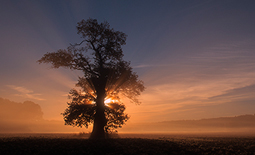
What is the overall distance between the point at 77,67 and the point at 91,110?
8.83 m

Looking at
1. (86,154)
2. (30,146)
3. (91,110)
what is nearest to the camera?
(86,154)

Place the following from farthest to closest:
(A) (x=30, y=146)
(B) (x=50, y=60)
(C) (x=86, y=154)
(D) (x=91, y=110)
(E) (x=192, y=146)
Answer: (B) (x=50, y=60) < (D) (x=91, y=110) < (E) (x=192, y=146) < (A) (x=30, y=146) < (C) (x=86, y=154)

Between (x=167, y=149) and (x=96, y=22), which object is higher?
(x=96, y=22)

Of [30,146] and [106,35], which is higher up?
[106,35]

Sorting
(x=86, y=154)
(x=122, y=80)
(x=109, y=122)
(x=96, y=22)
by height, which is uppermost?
(x=96, y=22)

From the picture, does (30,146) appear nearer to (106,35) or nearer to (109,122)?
(109,122)

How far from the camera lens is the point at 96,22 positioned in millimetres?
37094

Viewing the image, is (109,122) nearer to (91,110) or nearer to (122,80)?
(91,110)

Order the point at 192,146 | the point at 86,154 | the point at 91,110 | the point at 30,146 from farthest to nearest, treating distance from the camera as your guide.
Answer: the point at 91,110
the point at 192,146
the point at 30,146
the point at 86,154

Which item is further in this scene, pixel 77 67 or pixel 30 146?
pixel 77 67

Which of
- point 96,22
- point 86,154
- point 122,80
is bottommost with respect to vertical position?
point 86,154

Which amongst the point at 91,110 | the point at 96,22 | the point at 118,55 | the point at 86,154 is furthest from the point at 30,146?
the point at 96,22

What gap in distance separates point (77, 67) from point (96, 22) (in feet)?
32.0

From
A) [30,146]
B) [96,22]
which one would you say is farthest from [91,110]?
[96,22]
